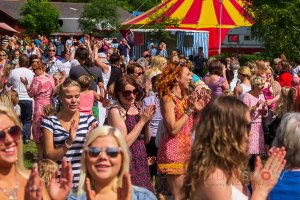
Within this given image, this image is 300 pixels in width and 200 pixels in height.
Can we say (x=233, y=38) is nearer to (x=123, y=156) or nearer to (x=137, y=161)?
(x=137, y=161)

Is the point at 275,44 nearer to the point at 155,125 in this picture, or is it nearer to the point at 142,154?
the point at 155,125

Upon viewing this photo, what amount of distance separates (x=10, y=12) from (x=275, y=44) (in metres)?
70.8

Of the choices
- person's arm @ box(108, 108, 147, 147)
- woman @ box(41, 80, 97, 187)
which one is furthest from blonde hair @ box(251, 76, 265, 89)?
woman @ box(41, 80, 97, 187)

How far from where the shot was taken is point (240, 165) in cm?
441

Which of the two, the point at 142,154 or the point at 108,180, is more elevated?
the point at 108,180

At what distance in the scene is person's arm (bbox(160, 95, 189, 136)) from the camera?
764 cm

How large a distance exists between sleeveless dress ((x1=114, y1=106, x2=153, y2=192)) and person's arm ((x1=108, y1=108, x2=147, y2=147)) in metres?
0.07

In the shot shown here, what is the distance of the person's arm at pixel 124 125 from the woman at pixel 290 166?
7.61 ft

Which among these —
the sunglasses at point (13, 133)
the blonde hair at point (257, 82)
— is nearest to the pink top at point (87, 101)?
the blonde hair at point (257, 82)

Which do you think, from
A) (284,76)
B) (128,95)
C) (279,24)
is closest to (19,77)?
(284,76)

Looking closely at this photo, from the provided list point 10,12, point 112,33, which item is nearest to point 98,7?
point 112,33

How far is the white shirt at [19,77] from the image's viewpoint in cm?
1510

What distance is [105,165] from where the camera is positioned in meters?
4.39

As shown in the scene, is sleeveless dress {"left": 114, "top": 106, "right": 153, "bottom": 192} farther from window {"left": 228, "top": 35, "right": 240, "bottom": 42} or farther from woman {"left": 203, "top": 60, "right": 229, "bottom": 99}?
window {"left": 228, "top": 35, "right": 240, "bottom": 42}
